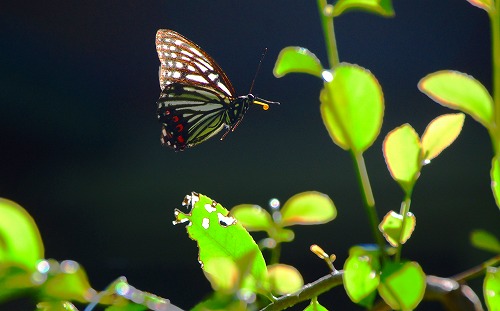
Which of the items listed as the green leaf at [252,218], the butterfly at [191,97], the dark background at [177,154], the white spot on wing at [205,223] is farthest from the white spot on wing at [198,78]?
the dark background at [177,154]

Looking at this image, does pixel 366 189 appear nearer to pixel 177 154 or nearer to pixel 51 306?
pixel 51 306

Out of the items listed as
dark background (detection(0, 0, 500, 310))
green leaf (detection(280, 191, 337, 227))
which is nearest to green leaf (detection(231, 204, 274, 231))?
green leaf (detection(280, 191, 337, 227))

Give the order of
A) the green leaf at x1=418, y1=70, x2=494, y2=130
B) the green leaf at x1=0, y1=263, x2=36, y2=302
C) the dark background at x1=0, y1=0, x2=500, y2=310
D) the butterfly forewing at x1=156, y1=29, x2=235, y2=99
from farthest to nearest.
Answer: the dark background at x1=0, y1=0, x2=500, y2=310 < the butterfly forewing at x1=156, y1=29, x2=235, y2=99 < the green leaf at x1=418, y1=70, x2=494, y2=130 < the green leaf at x1=0, y1=263, x2=36, y2=302

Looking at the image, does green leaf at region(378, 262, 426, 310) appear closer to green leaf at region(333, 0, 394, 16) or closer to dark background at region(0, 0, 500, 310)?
green leaf at region(333, 0, 394, 16)

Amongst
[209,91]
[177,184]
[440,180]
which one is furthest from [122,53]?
[209,91]

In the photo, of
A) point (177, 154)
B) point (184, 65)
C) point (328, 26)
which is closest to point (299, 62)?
point (328, 26)
